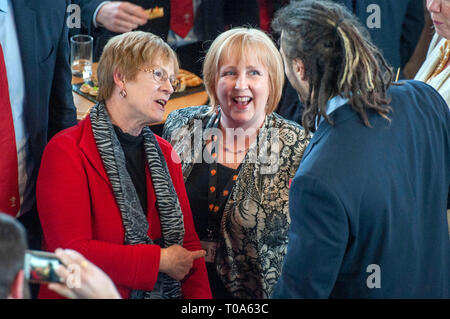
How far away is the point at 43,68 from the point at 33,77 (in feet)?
0.18

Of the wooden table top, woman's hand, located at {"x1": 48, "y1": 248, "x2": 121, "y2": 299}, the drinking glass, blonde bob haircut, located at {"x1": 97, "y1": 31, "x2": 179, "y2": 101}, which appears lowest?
the wooden table top

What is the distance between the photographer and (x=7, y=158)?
191 cm

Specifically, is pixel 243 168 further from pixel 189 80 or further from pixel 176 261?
pixel 189 80

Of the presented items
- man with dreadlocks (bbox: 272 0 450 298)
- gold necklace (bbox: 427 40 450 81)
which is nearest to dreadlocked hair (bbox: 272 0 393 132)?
man with dreadlocks (bbox: 272 0 450 298)

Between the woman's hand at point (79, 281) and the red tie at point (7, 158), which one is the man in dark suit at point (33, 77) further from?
the woman's hand at point (79, 281)

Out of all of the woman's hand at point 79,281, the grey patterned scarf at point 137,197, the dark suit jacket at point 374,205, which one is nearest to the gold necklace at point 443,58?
the dark suit jacket at point 374,205

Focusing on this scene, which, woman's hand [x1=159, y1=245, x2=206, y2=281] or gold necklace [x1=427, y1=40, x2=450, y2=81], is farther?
gold necklace [x1=427, y1=40, x2=450, y2=81]

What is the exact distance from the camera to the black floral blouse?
2121 mm

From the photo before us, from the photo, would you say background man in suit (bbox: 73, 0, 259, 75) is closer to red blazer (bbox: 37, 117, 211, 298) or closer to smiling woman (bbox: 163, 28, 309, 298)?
smiling woman (bbox: 163, 28, 309, 298)

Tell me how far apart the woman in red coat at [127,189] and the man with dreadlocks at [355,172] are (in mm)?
455

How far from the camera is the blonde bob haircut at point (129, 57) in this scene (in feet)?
6.06

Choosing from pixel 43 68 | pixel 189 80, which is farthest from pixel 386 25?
pixel 43 68

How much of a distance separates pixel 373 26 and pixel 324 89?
2083 millimetres

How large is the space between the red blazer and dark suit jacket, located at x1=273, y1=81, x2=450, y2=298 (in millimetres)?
469
